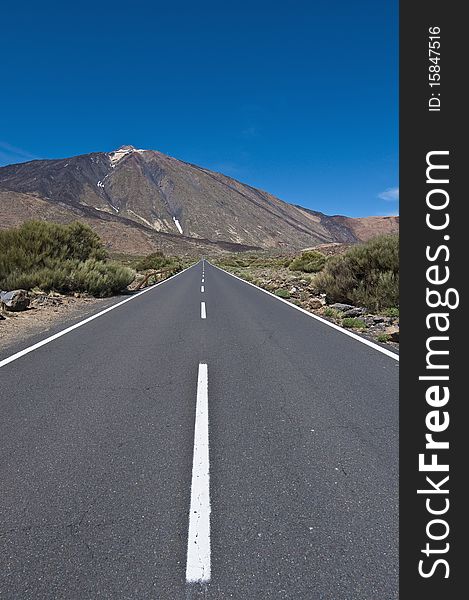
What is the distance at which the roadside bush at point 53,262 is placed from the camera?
1564 centimetres

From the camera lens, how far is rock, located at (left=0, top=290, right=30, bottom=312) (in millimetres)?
11445

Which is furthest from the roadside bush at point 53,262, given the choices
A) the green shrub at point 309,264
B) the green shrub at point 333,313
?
the green shrub at point 309,264

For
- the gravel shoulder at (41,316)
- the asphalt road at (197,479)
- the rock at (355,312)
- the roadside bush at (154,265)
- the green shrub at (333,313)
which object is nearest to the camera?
the asphalt road at (197,479)

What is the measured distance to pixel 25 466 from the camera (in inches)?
122

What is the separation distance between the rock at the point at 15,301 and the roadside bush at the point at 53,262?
12.0 ft

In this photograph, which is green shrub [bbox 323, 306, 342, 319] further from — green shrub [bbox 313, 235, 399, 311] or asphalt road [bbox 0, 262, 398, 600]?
asphalt road [bbox 0, 262, 398, 600]

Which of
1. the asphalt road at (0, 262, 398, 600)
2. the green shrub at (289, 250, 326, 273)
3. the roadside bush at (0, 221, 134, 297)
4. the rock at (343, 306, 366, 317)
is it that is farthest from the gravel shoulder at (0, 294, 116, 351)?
the green shrub at (289, 250, 326, 273)

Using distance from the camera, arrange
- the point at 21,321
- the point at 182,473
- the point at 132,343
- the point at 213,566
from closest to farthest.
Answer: the point at 213,566 → the point at 182,473 → the point at 132,343 → the point at 21,321

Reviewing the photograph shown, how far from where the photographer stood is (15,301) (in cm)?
1147

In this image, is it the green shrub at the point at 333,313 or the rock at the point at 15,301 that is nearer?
the green shrub at the point at 333,313

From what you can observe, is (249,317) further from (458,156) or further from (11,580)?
(11,580)

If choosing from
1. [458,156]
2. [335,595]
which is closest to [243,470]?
[335,595]

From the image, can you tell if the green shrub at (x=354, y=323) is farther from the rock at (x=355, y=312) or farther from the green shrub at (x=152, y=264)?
the green shrub at (x=152, y=264)

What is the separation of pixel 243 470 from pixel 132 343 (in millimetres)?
5064
